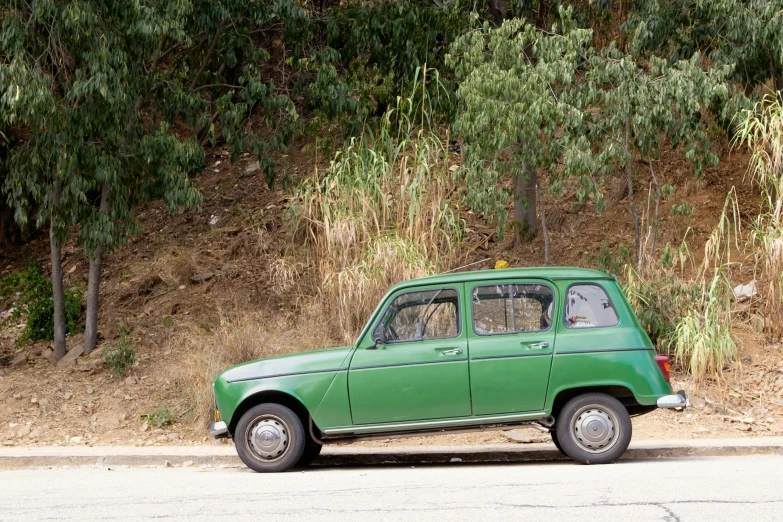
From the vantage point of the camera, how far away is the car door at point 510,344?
859 centimetres

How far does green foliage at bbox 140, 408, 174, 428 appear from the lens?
39.7 feet

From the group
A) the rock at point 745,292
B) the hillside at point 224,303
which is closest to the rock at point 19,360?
the hillside at point 224,303

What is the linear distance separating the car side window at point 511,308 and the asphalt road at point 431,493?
48.8 inches

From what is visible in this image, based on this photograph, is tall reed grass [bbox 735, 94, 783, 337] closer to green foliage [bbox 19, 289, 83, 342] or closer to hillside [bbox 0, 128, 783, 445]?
hillside [bbox 0, 128, 783, 445]

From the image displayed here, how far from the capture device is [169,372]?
13.5 metres

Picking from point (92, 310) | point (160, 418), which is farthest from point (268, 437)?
point (92, 310)

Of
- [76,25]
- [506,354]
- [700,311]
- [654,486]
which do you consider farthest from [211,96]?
[654,486]

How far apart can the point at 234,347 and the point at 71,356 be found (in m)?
3.40

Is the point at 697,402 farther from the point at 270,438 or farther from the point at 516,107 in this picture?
the point at 270,438

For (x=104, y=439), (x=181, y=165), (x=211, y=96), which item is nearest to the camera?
(x=104, y=439)

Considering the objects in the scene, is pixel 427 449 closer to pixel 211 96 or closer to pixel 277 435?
pixel 277 435

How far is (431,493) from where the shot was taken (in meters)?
7.43

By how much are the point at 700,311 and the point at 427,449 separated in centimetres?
437

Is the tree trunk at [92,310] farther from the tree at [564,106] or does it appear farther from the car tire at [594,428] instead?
the car tire at [594,428]
